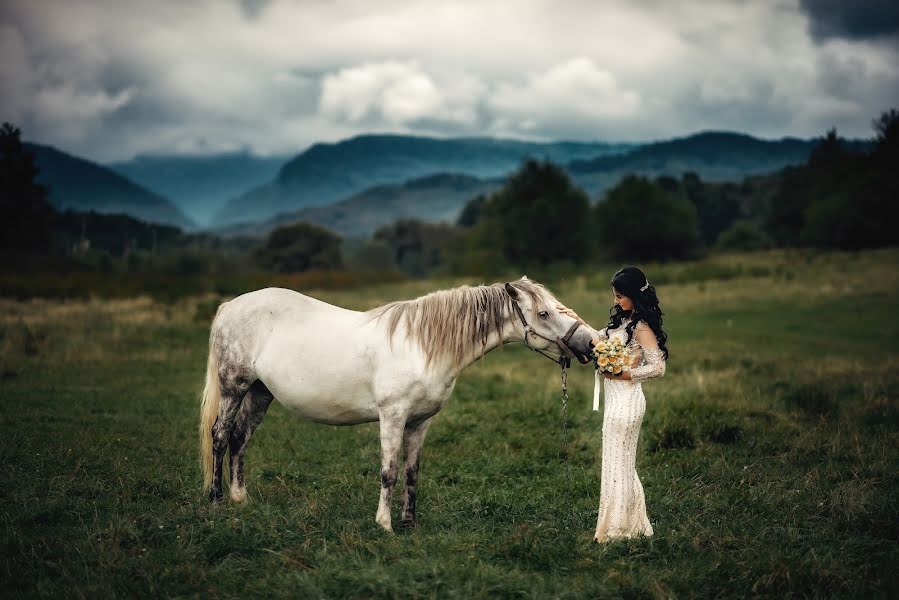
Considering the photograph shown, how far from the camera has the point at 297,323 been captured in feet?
21.5

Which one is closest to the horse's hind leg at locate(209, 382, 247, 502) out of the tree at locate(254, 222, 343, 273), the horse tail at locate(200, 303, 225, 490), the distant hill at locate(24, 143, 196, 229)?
the horse tail at locate(200, 303, 225, 490)

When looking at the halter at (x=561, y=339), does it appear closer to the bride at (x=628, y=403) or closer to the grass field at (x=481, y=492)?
the bride at (x=628, y=403)

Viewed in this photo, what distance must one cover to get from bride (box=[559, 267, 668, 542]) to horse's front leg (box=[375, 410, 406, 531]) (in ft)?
5.97

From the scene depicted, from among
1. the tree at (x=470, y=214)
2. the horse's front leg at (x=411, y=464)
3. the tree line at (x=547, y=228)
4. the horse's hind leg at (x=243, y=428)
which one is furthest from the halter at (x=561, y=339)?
the tree at (x=470, y=214)

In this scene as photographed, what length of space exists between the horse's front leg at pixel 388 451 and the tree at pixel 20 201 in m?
39.2

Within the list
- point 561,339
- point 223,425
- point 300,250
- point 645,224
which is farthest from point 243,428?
point 300,250

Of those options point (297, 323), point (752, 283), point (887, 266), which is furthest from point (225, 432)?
point (887, 266)

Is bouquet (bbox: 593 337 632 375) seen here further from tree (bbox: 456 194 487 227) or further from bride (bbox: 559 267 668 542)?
tree (bbox: 456 194 487 227)

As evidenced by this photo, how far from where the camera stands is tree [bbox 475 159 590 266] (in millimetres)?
47844

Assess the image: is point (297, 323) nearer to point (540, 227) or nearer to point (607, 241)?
point (540, 227)

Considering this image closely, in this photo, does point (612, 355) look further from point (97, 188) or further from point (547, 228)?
point (97, 188)

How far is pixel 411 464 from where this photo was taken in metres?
6.29

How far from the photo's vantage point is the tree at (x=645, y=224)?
195ft

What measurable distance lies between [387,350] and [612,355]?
6.57ft
